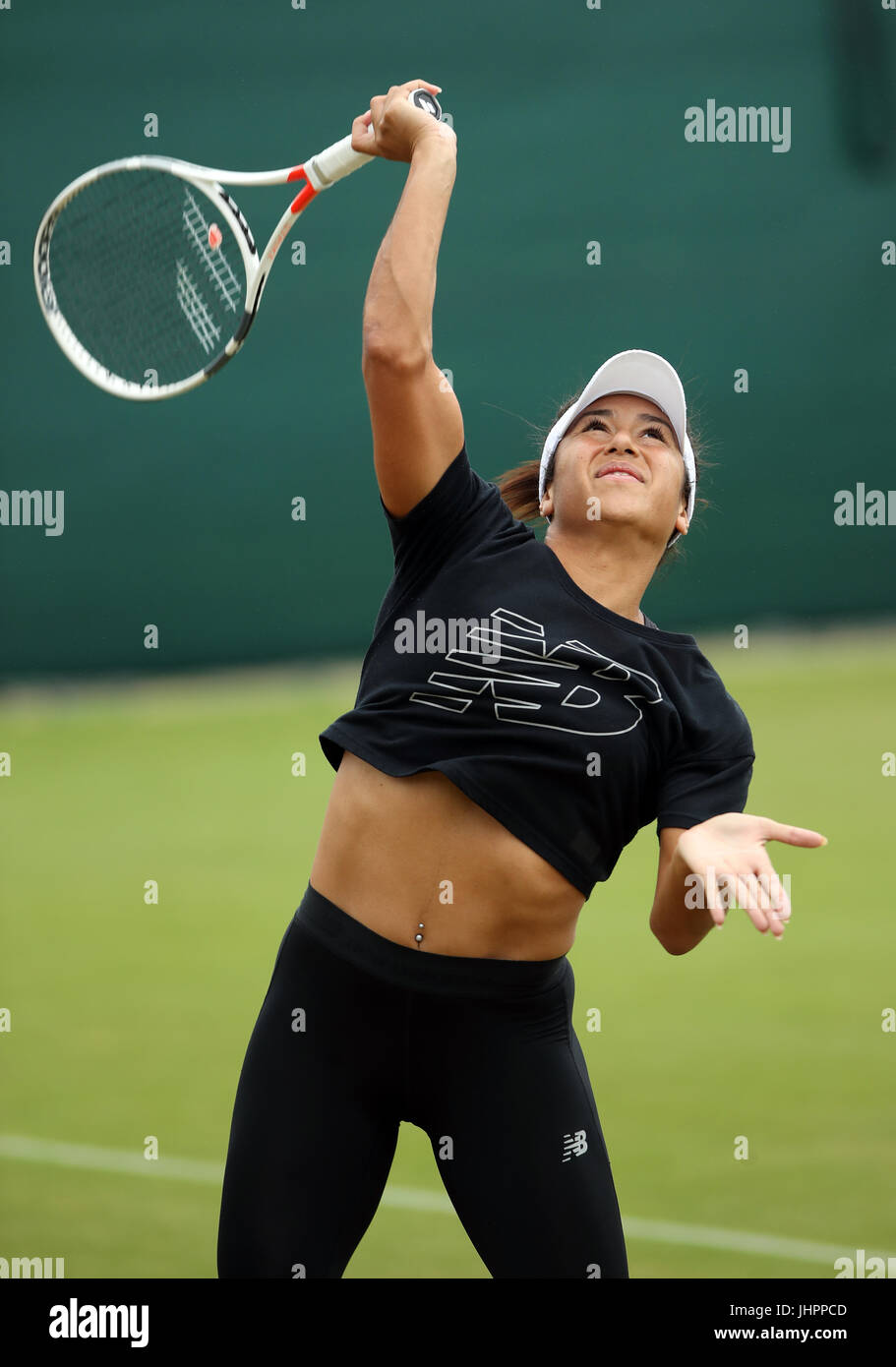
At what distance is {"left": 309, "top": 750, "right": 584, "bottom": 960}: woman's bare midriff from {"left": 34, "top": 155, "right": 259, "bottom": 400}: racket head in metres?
0.86

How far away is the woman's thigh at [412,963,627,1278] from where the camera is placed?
2441mm

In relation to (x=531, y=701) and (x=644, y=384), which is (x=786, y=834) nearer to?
(x=531, y=701)

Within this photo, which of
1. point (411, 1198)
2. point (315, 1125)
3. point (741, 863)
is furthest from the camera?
point (411, 1198)

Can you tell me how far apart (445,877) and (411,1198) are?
203 cm

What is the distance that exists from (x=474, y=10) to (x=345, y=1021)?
9.34 meters

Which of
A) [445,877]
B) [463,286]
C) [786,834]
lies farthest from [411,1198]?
[463,286]

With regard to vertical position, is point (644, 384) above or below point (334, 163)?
below

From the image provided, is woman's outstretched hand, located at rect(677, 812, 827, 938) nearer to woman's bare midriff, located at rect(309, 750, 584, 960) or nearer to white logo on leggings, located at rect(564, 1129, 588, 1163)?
woman's bare midriff, located at rect(309, 750, 584, 960)

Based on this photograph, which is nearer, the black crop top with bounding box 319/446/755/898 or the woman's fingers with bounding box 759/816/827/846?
the woman's fingers with bounding box 759/816/827/846

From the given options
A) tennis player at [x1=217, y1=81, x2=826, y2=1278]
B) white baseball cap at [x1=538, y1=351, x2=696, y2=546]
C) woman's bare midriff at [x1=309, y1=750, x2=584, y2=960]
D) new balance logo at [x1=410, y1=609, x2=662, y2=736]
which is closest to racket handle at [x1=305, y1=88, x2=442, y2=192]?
tennis player at [x1=217, y1=81, x2=826, y2=1278]

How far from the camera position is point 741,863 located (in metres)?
2.29

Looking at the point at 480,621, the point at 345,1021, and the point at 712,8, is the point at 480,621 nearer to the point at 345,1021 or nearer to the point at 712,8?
the point at 345,1021

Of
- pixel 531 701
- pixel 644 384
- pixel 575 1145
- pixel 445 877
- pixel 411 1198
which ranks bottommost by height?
pixel 411 1198
